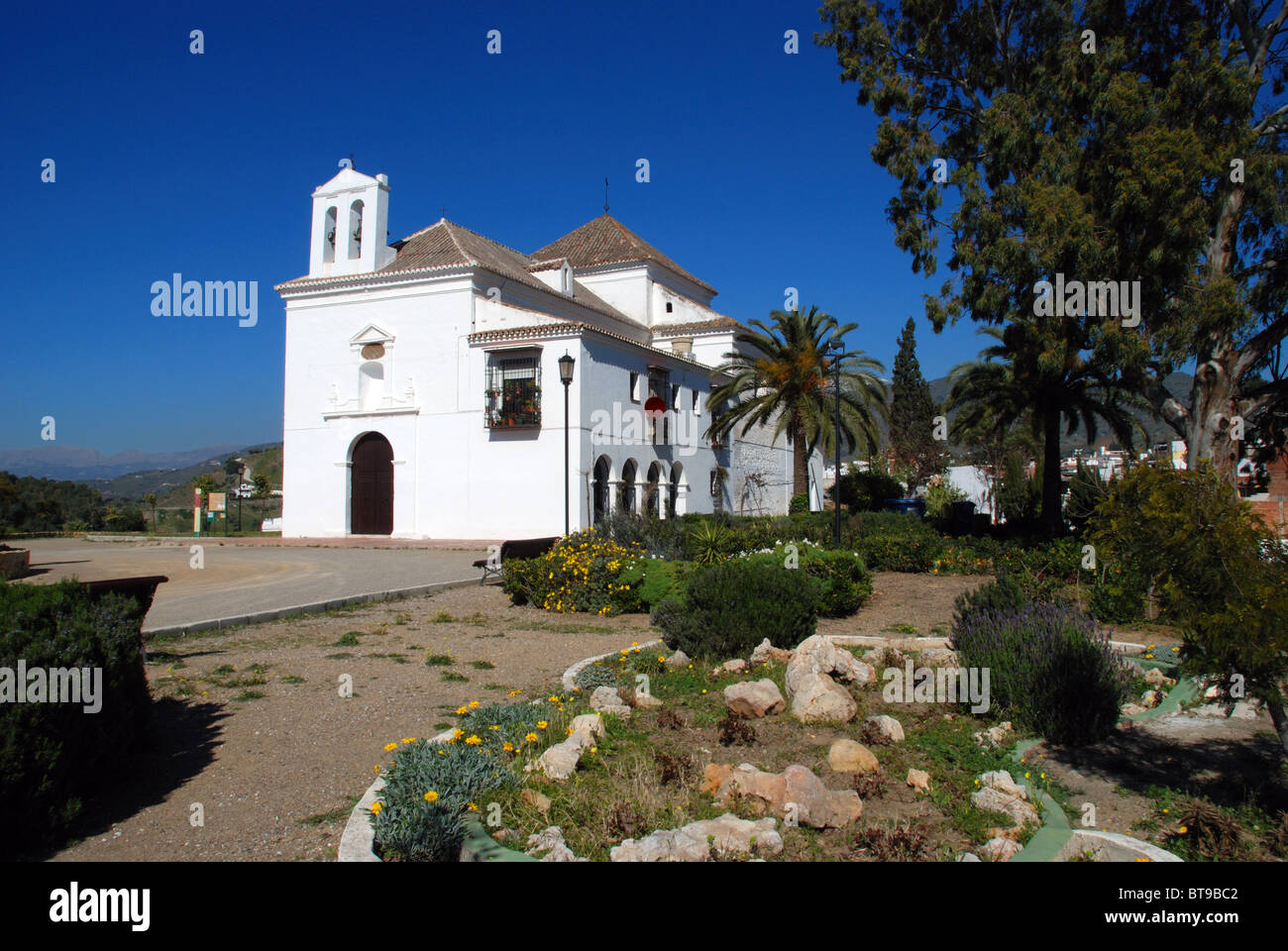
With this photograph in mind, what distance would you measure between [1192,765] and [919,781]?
1.69 m

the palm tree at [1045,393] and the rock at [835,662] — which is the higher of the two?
the palm tree at [1045,393]

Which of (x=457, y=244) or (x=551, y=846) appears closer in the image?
(x=551, y=846)

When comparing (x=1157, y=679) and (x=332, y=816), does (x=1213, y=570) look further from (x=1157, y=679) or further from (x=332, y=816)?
(x=332, y=816)

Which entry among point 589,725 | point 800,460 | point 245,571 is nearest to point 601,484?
point 800,460

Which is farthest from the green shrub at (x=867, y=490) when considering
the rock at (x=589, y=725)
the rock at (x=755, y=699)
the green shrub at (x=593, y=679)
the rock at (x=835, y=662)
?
the rock at (x=589, y=725)

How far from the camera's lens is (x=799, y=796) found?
12.4ft

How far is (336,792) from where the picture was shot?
461 centimetres

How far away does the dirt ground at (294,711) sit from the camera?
4.14 metres

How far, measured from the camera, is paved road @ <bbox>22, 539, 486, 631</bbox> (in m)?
11.5

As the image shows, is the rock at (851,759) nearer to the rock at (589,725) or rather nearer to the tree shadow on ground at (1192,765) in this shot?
the tree shadow on ground at (1192,765)

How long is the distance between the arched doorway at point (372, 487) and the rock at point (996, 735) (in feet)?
83.9

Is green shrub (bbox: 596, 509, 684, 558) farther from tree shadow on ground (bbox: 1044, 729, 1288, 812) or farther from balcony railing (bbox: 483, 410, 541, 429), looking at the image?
balcony railing (bbox: 483, 410, 541, 429)
